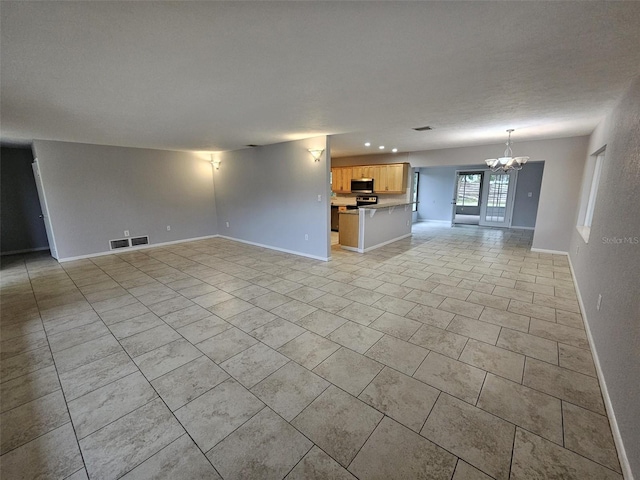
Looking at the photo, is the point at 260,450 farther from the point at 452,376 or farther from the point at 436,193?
the point at 436,193

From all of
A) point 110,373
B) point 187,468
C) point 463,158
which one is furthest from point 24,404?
point 463,158

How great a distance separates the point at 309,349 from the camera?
8.04 ft

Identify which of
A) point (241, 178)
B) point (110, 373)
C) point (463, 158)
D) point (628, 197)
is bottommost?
point (110, 373)

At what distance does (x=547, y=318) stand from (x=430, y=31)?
126 inches

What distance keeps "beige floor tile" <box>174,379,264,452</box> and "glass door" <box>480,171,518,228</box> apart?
9954mm

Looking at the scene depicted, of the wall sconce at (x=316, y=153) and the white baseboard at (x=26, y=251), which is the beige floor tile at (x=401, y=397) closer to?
the wall sconce at (x=316, y=153)

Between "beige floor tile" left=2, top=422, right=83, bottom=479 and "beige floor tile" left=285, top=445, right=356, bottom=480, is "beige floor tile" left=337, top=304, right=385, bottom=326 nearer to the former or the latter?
"beige floor tile" left=285, top=445, right=356, bottom=480

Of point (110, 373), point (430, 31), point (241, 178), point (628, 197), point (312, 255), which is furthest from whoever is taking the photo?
point (241, 178)

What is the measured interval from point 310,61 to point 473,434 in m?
2.69

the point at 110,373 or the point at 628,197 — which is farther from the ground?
the point at 628,197

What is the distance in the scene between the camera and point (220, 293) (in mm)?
3773

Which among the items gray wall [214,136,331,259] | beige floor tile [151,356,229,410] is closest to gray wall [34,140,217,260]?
gray wall [214,136,331,259]

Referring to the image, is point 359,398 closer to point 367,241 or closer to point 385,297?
point 385,297

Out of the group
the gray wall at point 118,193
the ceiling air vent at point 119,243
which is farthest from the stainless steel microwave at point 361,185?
A: the ceiling air vent at point 119,243
